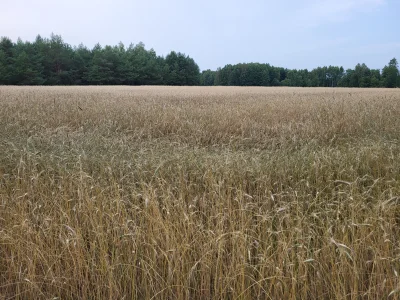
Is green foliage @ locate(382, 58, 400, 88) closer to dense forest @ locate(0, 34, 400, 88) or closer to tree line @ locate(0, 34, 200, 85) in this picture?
dense forest @ locate(0, 34, 400, 88)

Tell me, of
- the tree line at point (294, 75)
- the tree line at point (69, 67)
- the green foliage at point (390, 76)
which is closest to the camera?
the tree line at point (69, 67)

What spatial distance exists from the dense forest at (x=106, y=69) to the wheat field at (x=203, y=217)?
43.2 meters

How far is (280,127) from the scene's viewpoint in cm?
821

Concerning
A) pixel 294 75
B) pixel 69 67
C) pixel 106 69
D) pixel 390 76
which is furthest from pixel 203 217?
pixel 294 75

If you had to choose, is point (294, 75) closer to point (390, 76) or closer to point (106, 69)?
point (390, 76)

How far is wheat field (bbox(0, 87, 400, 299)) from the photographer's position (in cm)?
237

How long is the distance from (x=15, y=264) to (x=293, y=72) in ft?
276

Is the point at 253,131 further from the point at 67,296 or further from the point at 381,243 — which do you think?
the point at 67,296

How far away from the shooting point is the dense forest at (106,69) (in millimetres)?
45219

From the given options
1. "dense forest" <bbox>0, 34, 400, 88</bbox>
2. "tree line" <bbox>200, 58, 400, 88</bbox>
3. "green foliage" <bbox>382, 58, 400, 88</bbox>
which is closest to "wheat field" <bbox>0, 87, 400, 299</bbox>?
"dense forest" <bbox>0, 34, 400, 88</bbox>

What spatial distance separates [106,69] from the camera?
5122 centimetres

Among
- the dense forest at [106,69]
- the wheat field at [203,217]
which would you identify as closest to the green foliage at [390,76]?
the dense forest at [106,69]

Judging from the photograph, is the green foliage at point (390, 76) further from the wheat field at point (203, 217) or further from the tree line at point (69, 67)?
the wheat field at point (203, 217)

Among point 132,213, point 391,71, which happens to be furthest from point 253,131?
point 391,71
